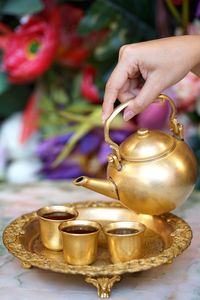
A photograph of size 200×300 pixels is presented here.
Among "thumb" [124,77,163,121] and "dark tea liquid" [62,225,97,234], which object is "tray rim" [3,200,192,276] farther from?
"thumb" [124,77,163,121]

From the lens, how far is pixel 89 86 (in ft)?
6.15

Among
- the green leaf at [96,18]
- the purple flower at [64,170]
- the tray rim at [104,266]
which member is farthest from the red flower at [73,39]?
the tray rim at [104,266]

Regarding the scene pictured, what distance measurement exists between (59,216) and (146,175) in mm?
A: 156

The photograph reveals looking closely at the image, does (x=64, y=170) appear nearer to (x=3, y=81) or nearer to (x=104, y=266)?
(x=3, y=81)

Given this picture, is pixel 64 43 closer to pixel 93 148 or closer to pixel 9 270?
pixel 93 148

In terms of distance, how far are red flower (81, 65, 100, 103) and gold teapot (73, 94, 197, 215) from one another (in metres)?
0.84

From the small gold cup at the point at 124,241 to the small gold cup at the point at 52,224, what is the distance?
3.5 inches

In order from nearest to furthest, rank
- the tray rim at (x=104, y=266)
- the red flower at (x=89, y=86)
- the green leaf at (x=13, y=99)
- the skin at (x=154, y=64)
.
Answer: the tray rim at (x=104, y=266), the skin at (x=154, y=64), the red flower at (x=89, y=86), the green leaf at (x=13, y=99)

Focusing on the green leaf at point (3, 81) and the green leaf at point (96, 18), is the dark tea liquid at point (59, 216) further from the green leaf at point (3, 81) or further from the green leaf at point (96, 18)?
the green leaf at point (3, 81)

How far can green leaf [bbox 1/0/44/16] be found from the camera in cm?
182

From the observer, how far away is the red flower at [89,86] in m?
1.86

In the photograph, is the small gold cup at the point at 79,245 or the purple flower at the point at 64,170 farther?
the purple flower at the point at 64,170

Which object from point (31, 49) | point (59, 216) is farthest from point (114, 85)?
point (31, 49)

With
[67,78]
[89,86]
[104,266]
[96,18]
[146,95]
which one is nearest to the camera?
[104,266]
